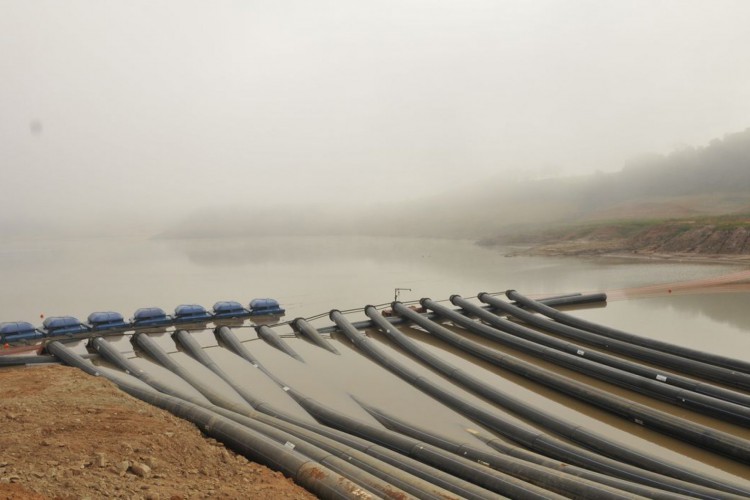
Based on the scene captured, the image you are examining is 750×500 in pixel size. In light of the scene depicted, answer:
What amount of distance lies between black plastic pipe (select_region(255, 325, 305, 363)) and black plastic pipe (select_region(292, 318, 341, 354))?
1304mm

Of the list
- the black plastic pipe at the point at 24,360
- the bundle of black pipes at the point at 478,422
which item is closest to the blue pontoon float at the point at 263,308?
the bundle of black pipes at the point at 478,422

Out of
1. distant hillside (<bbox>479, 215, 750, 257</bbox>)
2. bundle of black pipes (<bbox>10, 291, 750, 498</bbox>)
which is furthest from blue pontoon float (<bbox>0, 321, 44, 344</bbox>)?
distant hillside (<bbox>479, 215, 750, 257</bbox>)

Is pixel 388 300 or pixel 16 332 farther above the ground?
pixel 16 332

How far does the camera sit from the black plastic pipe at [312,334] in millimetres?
19047

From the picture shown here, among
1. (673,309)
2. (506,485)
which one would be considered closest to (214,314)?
(506,485)

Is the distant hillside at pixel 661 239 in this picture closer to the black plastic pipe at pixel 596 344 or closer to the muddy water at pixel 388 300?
the muddy water at pixel 388 300

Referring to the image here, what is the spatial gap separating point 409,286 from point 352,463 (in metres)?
35.7

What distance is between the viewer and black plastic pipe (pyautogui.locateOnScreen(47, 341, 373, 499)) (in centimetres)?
604

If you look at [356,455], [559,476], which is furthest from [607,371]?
[356,455]

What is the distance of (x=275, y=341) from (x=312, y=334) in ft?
5.91

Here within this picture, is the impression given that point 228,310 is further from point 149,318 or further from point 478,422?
point 478,422

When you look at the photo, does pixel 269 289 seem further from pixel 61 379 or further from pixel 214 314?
pixel 61 379

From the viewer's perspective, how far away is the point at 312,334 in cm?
2014

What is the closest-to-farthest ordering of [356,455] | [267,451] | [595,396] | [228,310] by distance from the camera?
[267,451] < [356,455] < [595,396] < [228,310]
